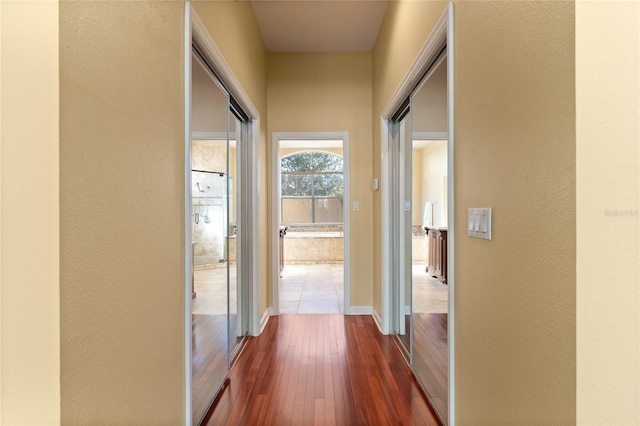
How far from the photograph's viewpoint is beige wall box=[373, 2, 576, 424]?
88cm

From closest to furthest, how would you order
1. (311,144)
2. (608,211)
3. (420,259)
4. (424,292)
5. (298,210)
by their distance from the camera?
1. (608,211)
2. (424,292)
3. (420,259)
4. (311,144)
5. (298,210)

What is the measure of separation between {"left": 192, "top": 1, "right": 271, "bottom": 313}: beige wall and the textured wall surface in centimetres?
140

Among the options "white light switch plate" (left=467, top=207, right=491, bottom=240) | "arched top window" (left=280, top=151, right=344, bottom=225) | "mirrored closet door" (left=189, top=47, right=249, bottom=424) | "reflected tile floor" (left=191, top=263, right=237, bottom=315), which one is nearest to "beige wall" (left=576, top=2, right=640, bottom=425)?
"white light switch plate" (left=467, top=207, right=491, bottom=240)

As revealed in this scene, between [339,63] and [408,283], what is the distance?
8.58ft

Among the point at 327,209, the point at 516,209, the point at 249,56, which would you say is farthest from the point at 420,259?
the point at 327,209

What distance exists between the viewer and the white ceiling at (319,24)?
10.0 feet

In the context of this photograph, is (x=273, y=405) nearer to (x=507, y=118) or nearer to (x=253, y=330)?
(x=253, y=330)

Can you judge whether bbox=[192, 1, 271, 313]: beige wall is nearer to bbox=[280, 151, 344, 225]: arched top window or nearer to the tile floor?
the tile floor

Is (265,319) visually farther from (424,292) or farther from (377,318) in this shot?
(424,292)

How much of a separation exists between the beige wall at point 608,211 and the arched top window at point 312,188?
8.38m

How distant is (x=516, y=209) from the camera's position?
1.09m

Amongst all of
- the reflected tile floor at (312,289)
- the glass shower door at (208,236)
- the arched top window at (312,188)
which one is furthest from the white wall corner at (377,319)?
the arched top window at (312,188)
